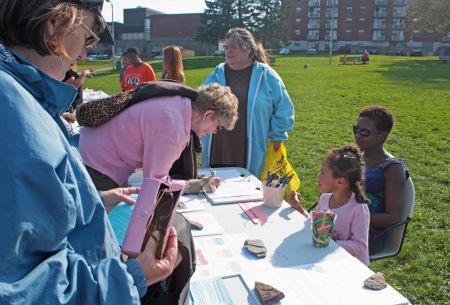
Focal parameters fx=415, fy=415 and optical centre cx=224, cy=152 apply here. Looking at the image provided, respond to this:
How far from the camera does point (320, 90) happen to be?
15.9 meters

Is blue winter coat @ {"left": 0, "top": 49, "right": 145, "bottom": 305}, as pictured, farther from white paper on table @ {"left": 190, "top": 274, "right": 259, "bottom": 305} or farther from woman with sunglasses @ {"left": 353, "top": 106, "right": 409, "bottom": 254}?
woman with sunglasses @ {"left": 353, "top": 106, "right": 409, "bottom": 254}

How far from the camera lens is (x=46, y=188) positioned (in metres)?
0.74

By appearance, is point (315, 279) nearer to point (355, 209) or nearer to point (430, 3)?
point (355, 209)

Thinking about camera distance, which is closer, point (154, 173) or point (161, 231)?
point (161, 231)

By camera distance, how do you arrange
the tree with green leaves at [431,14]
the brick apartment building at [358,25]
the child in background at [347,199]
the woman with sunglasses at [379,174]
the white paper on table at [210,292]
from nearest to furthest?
1. the white paper on table at [210,292]
2. the child in background at [347,199]
3. the woman with sunglasses at [379,174]
4. the tree with green leaves at [431,14]
5. the brick apartment building at [358,25]

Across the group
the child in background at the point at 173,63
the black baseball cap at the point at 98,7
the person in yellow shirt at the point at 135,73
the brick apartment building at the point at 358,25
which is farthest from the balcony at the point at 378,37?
the black baseball cap at the point at 98,7

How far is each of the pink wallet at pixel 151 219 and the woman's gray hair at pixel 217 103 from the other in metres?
1.12

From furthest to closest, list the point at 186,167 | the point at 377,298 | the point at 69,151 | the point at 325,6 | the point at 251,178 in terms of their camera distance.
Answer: the point at 325,6 < the point at 251,178 < the point at 186,167 < the point at 377,298 < the point at 69,151

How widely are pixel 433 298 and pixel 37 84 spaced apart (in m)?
3.20

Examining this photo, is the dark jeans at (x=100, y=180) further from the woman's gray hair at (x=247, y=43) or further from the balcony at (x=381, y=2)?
the balcony at (x=381, y=2)

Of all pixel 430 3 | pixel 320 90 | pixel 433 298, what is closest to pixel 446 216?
pixel 433 298

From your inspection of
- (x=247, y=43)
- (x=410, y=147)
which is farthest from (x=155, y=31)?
(x=247, y=43)

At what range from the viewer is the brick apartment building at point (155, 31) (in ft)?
222

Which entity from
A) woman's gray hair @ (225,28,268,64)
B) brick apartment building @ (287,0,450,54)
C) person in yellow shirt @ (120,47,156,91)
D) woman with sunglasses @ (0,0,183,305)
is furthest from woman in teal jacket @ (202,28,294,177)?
brick apartment building @ (287,0,450,54)
